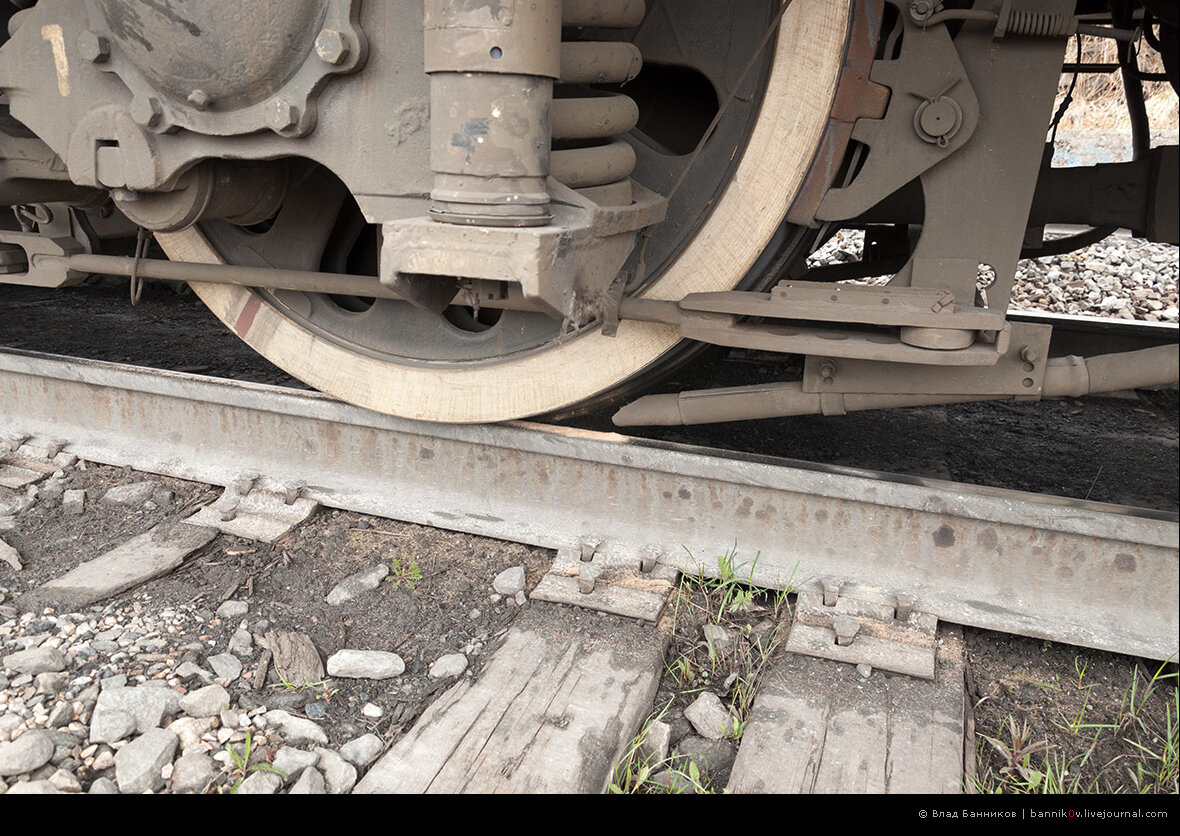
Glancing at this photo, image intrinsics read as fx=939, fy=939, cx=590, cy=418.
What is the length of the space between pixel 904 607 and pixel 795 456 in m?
1.02

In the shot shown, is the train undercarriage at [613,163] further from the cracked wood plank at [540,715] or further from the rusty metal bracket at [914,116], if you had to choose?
the cracked wood plank at [540,715]

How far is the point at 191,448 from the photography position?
10.3ft

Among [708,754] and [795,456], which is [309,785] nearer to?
[708,754]

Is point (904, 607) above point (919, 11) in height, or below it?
below

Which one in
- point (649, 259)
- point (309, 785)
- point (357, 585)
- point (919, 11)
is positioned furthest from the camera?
point (649, 259)

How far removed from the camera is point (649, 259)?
2631mm

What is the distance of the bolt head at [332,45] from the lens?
6.97ft

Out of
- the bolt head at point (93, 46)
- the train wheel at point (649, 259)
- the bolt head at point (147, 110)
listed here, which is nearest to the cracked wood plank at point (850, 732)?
the train wheel at point (649, 259)

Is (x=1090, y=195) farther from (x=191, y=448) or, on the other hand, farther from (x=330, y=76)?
(x=191, y=448)

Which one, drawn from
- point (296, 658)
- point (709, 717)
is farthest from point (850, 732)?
point (296, 658)

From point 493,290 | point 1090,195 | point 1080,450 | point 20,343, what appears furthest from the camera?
point 20,343

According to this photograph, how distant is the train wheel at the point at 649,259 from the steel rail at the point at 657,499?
0.42 ft

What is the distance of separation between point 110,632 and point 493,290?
1.25 meters
